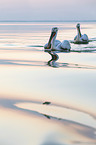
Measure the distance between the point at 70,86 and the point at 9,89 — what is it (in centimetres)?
154

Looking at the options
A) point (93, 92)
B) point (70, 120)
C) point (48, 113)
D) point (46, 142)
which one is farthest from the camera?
point (93, 92)

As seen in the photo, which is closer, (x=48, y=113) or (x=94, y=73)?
(x=48, y=113)

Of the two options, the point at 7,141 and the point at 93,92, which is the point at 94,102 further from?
the point at 7,141

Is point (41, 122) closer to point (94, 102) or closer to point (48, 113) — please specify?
point (48, 113)

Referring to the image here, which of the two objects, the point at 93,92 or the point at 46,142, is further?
the point at 93,92

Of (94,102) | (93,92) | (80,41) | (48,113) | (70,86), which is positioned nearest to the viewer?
(48,113)

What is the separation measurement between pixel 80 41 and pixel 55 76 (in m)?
13.9

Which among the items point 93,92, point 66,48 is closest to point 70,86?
point 93,92

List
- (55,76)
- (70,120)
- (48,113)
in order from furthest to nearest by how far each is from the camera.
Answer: (55,76) < (48,113) < (70,120)

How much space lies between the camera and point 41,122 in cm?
586

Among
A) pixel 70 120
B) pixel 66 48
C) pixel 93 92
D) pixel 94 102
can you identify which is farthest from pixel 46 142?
pixel 66 48

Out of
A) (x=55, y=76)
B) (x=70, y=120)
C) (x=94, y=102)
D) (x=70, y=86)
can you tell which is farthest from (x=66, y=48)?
(x=70, y=120)

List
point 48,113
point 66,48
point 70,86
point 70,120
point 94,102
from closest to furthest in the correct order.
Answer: point 70,120 < point 48,113 < point 94,102 < point 70,86 < point 66,48

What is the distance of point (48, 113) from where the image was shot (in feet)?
20.8
